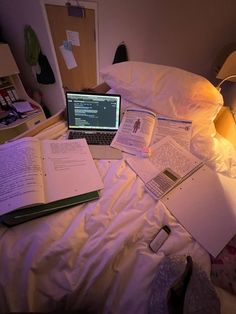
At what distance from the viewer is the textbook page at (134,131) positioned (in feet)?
3.43

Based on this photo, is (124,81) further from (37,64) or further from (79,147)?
(37,64)

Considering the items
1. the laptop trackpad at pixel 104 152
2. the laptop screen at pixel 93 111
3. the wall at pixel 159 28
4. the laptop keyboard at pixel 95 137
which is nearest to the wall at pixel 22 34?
the wall at pixel 159 28

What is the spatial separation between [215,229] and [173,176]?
268 millimetres

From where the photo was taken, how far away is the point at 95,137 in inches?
43.0

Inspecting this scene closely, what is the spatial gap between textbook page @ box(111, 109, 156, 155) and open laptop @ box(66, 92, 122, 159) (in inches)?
1.6


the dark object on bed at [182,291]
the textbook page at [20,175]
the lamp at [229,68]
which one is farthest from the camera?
the lamp at [229,68]

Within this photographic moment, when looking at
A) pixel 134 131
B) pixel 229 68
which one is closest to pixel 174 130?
pixel 134 131

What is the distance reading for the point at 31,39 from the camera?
2.17 meters

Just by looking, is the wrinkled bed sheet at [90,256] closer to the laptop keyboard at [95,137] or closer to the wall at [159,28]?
the laptop keyboard at [95,137]

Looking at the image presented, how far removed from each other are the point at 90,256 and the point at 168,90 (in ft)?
3.57

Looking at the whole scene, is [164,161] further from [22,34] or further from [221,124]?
[22,34]

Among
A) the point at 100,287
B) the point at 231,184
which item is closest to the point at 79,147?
the point at 100,287

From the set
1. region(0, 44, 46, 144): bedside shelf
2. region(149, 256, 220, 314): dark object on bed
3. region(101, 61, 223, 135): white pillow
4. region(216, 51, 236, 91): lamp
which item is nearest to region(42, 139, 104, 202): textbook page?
region(149, 256, 220, 314): dark object on bed

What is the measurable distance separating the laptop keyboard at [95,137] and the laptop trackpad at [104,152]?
34mm
